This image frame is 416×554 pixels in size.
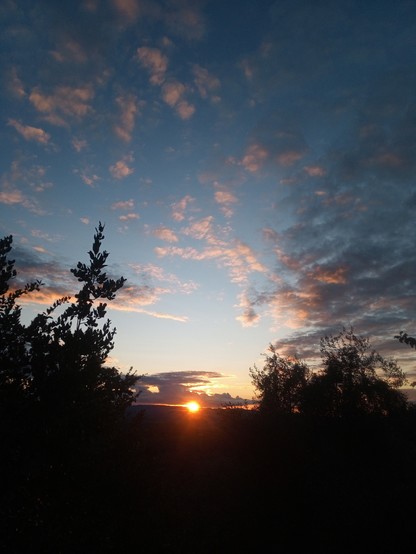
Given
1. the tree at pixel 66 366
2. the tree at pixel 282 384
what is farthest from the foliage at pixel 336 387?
the tree at pixel 66 366

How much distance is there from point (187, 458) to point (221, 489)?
833 cm

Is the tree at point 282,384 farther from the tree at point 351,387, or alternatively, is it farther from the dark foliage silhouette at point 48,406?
the dark foliage silhouette at point 48,406

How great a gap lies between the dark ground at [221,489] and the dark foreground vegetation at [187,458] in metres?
0.04

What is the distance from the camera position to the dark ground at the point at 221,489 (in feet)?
21.5

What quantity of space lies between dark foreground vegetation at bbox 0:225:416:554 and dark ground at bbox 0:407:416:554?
45 mm

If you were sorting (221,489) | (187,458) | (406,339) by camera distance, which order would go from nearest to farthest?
1. (406,339)
2. (221,489)
3. (187,458)

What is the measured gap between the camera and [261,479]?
2586 centimetres

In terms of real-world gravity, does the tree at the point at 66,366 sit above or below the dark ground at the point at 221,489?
above

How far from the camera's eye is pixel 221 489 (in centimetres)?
2622

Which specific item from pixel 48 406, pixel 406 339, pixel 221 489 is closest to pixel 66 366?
pixel 48 406

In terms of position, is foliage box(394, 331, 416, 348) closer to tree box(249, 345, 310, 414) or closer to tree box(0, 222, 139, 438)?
tree box(0, 222, 139, 438)

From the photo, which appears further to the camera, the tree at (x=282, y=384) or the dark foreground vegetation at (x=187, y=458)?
the tree at (x=282, y=384)

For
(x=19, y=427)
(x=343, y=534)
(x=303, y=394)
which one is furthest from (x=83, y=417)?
A: (x=303, y=394)

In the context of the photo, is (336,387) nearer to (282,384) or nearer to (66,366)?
(282,384)
